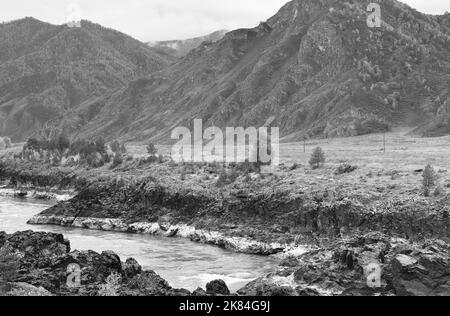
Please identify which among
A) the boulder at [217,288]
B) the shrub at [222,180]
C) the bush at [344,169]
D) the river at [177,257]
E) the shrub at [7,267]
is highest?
the bush at [344,169]

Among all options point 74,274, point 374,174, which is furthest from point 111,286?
point 374,174

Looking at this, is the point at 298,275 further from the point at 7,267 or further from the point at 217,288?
the point at 7,267

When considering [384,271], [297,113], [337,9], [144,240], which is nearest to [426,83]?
[297,113]

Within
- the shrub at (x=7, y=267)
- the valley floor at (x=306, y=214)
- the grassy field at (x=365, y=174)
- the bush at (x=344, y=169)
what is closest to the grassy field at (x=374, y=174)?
the grassy field at (x=365, y=174)

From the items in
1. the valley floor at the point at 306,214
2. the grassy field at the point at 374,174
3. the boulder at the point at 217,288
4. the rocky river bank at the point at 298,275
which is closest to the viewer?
the rocky river bank at the point at 298,275

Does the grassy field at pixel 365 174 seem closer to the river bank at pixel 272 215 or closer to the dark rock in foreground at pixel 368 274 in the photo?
the river bank at pixel 272 215

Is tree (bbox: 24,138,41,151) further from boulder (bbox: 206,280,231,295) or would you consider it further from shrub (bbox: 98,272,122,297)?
boulder (bbox: 206,280,231,295)
